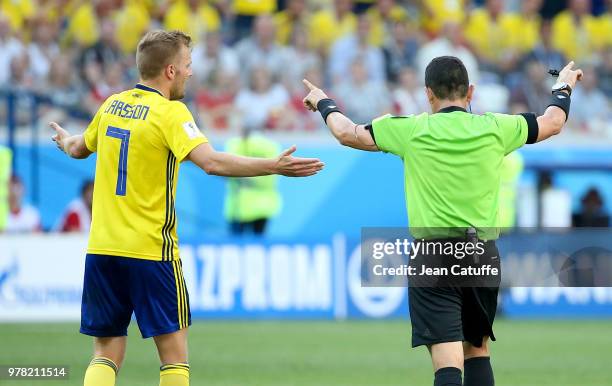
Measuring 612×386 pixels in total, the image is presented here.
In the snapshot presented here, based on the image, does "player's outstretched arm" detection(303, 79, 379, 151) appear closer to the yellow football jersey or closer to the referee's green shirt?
the referee's green shirt

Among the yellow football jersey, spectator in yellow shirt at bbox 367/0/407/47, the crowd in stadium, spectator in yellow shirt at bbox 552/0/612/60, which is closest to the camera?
the yellow football jersey

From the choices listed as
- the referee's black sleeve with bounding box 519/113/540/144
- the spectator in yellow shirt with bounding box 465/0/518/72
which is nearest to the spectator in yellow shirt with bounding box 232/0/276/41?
the spectator in yellow shirt with bounding box 465/0/518/72

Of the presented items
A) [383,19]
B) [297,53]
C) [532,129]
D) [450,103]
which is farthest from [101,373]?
[383,19]

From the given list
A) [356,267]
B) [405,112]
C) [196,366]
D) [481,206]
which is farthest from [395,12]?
[481,206]

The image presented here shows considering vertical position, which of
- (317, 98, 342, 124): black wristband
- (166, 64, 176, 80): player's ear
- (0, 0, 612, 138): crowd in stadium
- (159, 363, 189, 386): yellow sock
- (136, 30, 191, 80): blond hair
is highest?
(0, 0, 612, 138): crowd in stadium

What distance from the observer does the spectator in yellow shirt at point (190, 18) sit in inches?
748

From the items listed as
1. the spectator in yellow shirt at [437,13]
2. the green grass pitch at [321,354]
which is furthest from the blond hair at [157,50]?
the spectator in yellow shirt at [437,13]

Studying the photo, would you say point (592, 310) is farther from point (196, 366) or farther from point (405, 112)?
point (196, 366)

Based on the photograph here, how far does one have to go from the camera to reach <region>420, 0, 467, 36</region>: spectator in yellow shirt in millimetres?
20547

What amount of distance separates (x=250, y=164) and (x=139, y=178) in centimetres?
65

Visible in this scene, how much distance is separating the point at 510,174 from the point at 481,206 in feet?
→ 32.9

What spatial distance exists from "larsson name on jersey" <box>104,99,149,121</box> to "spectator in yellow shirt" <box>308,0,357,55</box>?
13041mm

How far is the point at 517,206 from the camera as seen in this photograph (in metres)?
18.4

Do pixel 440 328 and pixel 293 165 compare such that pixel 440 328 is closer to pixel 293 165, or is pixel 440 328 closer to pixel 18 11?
pixel 293 165
